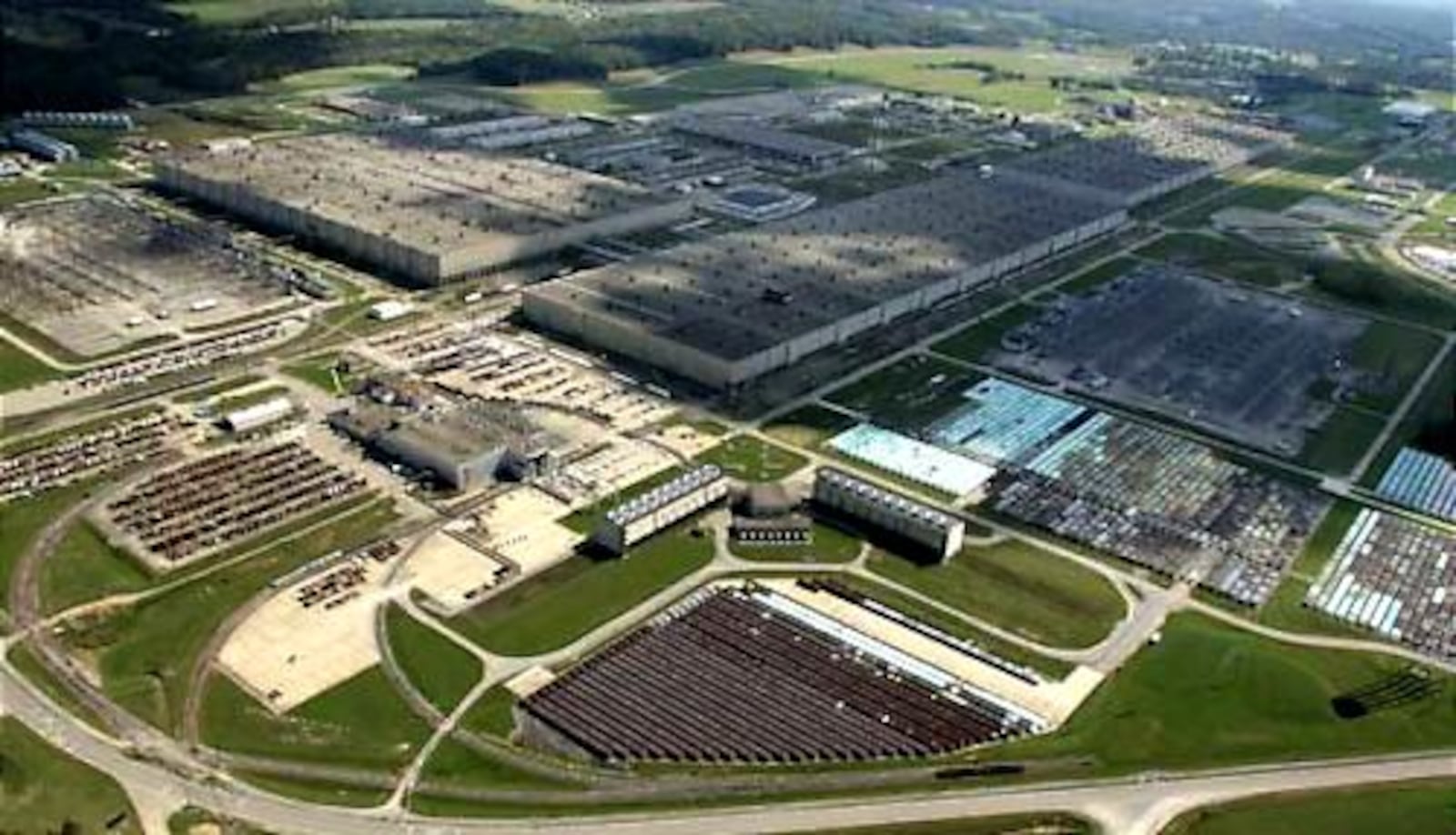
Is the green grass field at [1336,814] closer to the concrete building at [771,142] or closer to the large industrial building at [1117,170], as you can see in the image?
the large industrial building at [1117,170]

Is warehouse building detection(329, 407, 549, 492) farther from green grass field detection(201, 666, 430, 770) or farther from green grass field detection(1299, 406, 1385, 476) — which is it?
green grass field detection(1299, 406, 1385, 476)

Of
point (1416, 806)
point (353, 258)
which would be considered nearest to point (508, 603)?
point (1416, 806)

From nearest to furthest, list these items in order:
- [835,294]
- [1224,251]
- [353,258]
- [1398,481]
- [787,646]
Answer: [787,646], [1398,481], [835,294], [353,258], [1224,251]

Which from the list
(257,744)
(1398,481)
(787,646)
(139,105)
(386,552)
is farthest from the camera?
(139,105)

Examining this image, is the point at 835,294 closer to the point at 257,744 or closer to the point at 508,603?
the point at 508,603

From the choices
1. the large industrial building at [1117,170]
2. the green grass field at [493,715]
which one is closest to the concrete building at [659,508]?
the green grass field at [493,715]

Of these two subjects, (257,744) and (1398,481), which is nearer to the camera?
(257,744)
